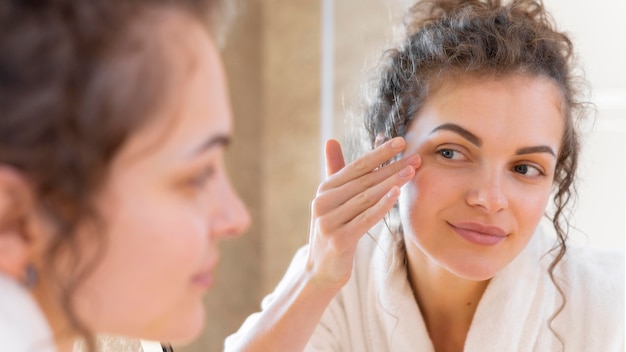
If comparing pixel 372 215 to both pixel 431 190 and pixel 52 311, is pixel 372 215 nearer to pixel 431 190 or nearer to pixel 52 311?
pixel 431 190

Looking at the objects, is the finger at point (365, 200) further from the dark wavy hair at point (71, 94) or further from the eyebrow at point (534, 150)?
the dark wavy hair at point (71, 94)

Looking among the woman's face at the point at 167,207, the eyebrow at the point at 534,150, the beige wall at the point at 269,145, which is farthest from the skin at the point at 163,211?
the beige wall at the point at 269,145

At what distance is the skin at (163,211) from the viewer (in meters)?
0.56

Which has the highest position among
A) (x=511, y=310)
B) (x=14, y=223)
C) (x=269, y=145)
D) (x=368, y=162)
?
(x=269, y=145)

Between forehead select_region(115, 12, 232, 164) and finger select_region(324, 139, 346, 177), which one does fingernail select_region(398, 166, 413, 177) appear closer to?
finger select_region(324, 139, 346, 177)

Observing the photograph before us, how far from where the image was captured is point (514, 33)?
1.06 metres

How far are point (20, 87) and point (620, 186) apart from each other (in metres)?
1.65

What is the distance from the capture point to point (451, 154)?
3.38ft

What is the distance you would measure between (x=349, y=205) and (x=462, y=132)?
0.56 ft

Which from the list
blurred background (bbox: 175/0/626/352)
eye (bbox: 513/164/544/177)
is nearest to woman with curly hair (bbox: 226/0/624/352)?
eye (bbox: 513/164/544/177)

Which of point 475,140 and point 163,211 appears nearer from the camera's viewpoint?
point 163,211

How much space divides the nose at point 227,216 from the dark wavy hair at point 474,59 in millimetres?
487

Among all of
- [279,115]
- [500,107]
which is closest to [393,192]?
[500,107]

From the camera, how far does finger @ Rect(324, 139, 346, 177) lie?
3.51 ft
